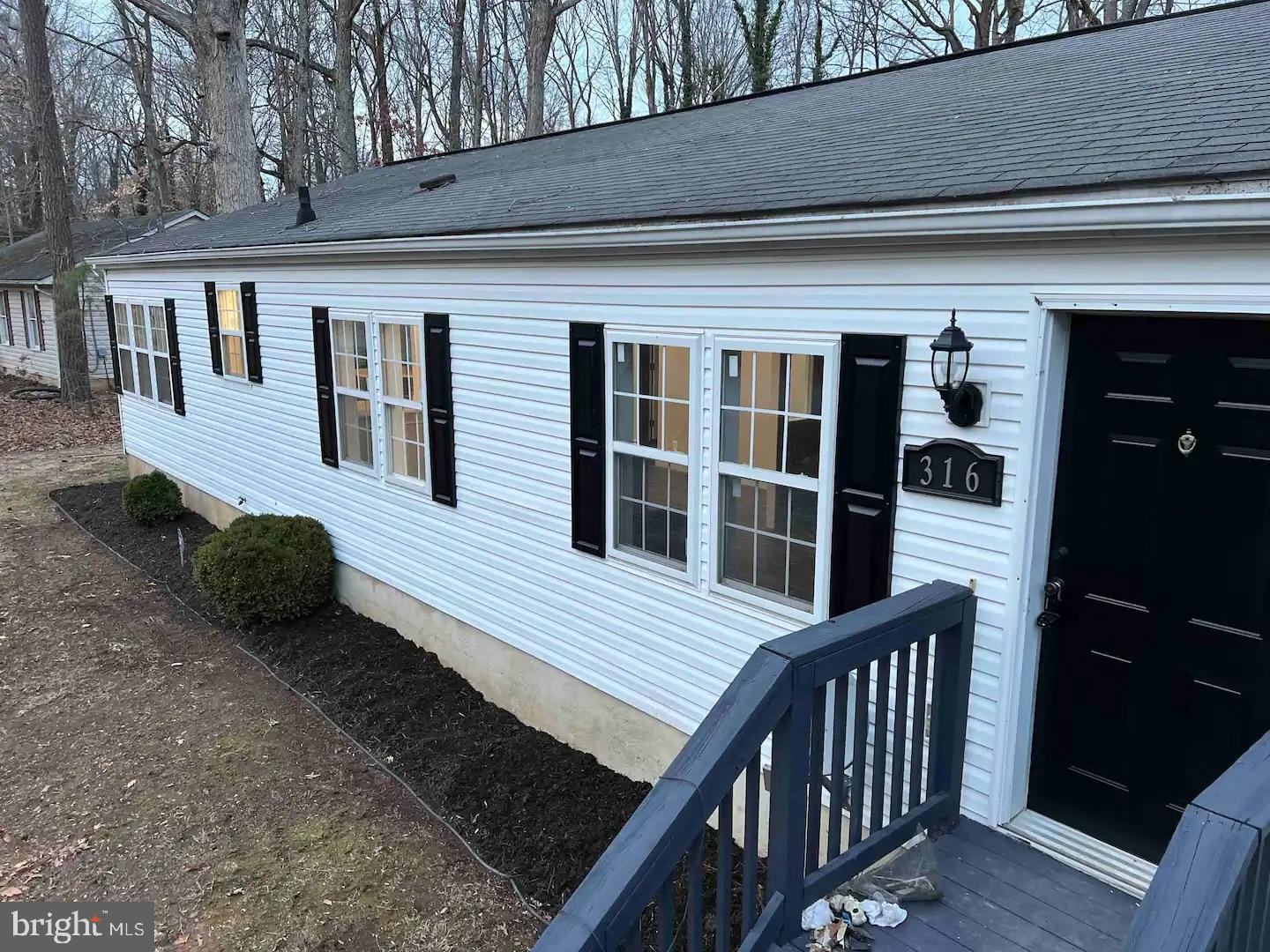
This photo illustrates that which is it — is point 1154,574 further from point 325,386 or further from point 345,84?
point 345,84

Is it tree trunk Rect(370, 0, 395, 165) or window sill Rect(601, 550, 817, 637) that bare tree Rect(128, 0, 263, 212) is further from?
window sill Rect(601, 550, 817, 637)

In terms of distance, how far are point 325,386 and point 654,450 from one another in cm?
432

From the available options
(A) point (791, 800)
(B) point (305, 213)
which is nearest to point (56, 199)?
(B) point (305, 213)

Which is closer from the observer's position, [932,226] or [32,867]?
[932,226]

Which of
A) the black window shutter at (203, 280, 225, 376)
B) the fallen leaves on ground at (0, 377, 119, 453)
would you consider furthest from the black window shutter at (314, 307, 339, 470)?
the fallen leaves on ground at (0, 377, 119, 453)

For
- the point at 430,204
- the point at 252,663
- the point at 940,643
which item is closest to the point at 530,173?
the point at 430,204

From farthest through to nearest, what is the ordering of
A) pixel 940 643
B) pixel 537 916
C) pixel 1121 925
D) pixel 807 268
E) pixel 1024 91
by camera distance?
pixel 1024 91
pixel 537 916
pixel 807 268
pixel 940 643
pixel 1121 925

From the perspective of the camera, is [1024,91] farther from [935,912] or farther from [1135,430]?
[935,912]

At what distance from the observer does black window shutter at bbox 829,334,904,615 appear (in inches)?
151

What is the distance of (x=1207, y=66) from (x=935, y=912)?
398cm

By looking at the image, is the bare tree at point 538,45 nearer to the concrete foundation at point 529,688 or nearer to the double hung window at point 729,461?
the concrete foundation at point 529,688

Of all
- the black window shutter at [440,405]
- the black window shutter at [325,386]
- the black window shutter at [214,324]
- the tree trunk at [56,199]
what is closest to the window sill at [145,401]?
the black window shutter at [214,324]

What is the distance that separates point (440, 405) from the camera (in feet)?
22.1

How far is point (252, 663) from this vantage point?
24.8ft
